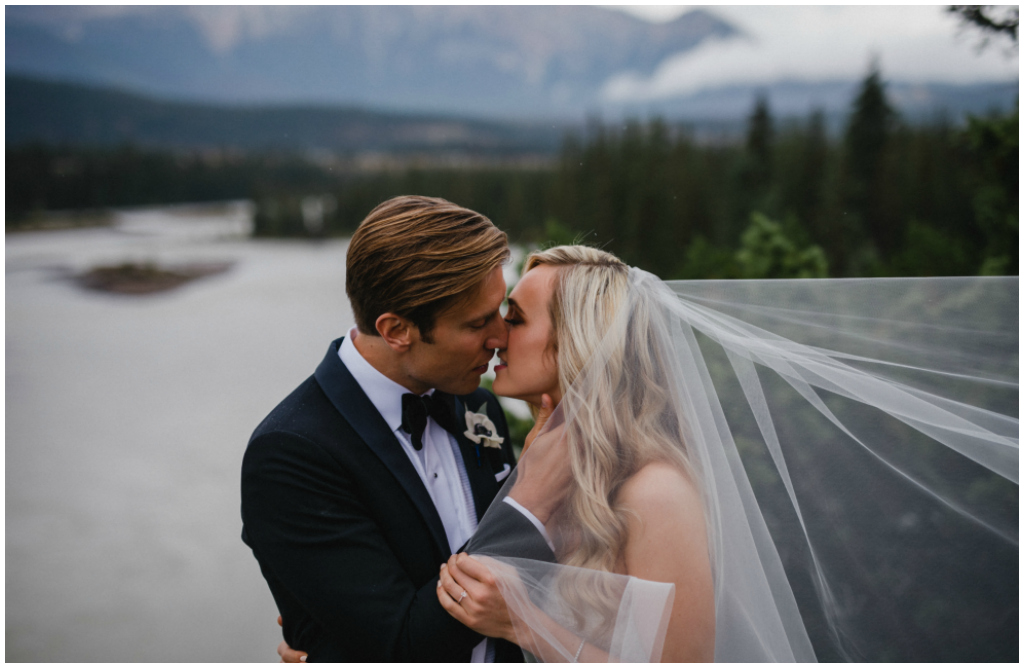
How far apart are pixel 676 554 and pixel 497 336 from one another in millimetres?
641

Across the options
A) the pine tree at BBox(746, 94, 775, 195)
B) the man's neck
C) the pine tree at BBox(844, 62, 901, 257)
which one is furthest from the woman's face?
the pine tree at BBox(844, 62, 901, 257)

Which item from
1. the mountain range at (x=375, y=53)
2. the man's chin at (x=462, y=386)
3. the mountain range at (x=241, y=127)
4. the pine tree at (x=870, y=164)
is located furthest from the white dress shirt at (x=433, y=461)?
the pine tree at (x=870, y=164)

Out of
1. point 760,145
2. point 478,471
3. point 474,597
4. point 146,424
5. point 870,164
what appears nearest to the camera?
point 474,597

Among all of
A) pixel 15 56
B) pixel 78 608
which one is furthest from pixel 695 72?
pixel 78 608

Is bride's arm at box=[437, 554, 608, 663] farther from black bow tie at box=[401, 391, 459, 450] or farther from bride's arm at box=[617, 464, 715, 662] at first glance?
black bow tie at box=[401, 391, 459, 450]

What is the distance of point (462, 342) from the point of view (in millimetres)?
1380

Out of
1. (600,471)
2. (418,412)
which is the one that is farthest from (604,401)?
(418,412)

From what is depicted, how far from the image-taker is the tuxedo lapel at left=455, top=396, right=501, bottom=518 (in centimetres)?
146

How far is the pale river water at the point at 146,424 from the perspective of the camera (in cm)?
544

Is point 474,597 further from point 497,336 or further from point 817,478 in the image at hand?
point 817,478

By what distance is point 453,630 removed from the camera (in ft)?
3.85

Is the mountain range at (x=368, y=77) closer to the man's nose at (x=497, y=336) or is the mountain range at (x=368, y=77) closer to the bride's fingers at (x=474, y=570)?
the man's nose at (x=497, y=336)

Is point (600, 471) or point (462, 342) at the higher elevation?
point (462, 342)

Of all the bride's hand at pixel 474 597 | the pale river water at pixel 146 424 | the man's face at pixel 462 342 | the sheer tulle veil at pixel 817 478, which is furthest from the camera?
the pale river water at pixel 146 424
